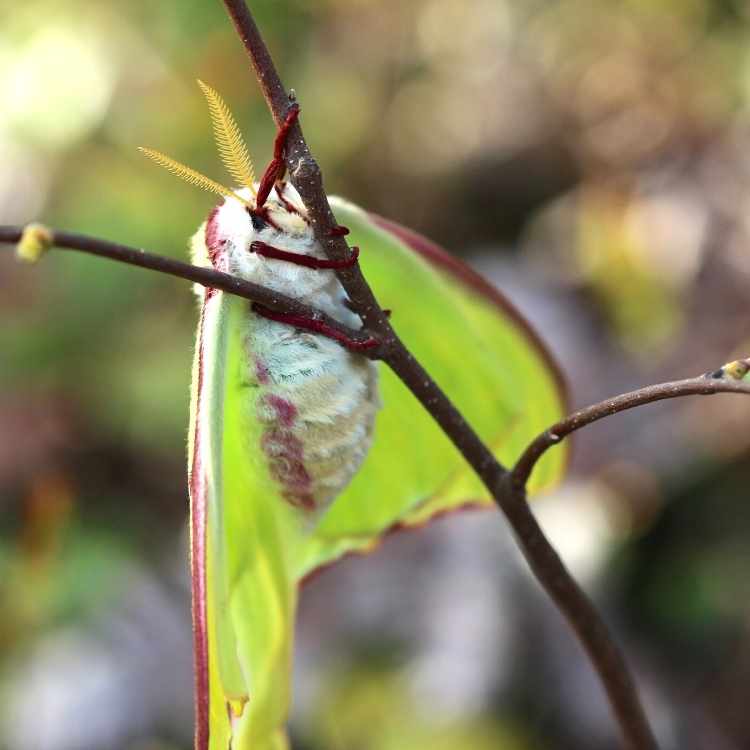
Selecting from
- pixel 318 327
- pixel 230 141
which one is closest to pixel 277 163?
pixel 230 141

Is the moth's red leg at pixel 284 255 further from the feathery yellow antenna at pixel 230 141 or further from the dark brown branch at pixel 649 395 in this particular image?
the dark brown branch at pixel 649 395

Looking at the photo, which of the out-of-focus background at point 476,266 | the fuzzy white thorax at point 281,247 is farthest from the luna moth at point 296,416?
the out-of-focus background at point 476,266

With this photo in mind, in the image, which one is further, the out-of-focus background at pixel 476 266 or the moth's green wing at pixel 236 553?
the out-of-focus background at pixel 476 266

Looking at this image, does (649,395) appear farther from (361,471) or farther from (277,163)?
(361,471)

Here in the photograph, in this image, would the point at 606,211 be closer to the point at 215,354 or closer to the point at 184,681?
the point at 184,681

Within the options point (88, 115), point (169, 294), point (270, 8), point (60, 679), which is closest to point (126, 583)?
point (60, 679)

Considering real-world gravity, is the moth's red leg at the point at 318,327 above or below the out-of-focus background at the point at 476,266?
below

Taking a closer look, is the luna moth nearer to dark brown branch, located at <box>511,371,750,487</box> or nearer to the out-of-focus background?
dark brown branch, located at <box>511,371,750,487</box>
